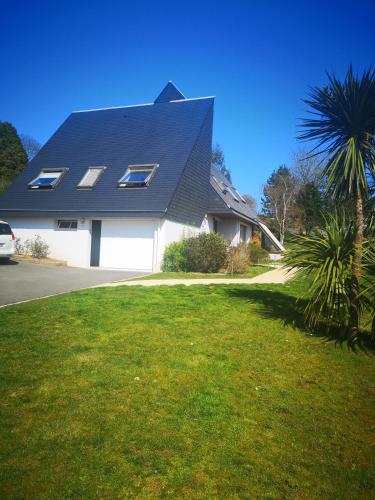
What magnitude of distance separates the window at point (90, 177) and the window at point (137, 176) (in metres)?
1.79

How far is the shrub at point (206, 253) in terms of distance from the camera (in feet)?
48.9

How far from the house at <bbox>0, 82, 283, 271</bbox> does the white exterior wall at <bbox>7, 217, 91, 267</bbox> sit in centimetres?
5

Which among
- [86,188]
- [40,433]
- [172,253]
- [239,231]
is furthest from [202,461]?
[239,231]

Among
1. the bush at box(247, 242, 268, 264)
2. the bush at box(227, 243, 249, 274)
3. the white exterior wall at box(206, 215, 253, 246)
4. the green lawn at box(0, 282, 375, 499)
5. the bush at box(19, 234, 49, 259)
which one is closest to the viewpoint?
the green lawn at box(0, 282, 375, 499)

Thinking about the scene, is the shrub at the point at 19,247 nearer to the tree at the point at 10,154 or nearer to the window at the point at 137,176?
the window at the point at 137,176

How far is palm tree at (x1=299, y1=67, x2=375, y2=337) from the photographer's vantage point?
5991 millimetres

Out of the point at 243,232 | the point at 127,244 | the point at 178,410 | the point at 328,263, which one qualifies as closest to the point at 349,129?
the point at 328,263

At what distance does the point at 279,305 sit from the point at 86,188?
534 inches

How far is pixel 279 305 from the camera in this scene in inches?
328

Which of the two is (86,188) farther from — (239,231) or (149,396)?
(149,396)

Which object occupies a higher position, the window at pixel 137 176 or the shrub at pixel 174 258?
the window at pixel 137 176

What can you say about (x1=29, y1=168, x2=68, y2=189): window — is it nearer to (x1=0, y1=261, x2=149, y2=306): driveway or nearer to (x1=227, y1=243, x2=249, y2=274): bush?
(x1=0, y1=261, x2=149, y2=306): driveway

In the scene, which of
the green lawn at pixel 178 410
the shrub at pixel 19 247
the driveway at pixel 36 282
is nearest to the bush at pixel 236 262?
the driveway at pixel 36 282

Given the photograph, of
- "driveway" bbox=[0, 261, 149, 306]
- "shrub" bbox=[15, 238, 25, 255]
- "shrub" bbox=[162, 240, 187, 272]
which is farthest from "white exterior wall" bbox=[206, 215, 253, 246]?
"driveway" bbox=[0, 261, 149, 306]
